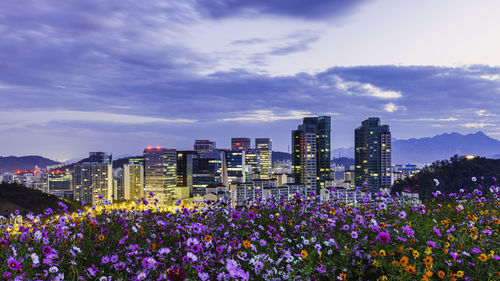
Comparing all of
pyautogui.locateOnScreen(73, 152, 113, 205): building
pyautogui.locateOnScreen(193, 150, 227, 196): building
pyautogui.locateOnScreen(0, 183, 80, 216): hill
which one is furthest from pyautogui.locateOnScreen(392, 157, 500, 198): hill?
pyautogui.locateOnScreen(73, 152, 113, 205): building

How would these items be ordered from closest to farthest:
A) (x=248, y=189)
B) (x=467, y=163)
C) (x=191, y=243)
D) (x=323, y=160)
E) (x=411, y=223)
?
(x=191, y=243), (x=411, y=223), (x=248, y=189), (x=467, y=163), (x=323, y=160)

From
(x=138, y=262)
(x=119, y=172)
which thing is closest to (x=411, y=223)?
(x=138, y=262)

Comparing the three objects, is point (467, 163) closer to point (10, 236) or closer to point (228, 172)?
point (10, 236)

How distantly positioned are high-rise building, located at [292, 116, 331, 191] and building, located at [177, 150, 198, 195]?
67.7 m

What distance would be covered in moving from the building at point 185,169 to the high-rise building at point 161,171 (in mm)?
4334

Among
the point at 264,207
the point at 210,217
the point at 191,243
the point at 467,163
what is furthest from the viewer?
the point at 467,163

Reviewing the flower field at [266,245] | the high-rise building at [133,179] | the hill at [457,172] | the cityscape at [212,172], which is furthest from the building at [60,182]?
the flower field at [266,245]

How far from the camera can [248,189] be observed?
63.8m

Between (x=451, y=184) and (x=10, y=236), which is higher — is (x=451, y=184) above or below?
below

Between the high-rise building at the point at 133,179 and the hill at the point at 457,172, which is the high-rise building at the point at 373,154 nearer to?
the hill at the point at 457,172

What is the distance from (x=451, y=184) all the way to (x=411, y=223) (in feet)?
225

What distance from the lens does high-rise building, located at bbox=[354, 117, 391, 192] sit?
10194 cm

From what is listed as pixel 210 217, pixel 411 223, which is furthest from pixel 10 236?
pixel 411 223

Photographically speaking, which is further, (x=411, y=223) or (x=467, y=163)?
(x=467, y=163)
